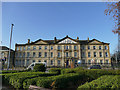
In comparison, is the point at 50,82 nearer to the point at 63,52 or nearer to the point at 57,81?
the point at 57,81

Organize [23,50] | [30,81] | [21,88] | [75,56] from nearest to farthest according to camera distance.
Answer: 1. [30,81]
2. [21,88]
3. [75,56]
4. [23,50]

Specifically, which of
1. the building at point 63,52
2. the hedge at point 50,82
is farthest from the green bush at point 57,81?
the building at point 63,52

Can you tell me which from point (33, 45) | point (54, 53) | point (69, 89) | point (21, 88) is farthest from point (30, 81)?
point (33, 45)

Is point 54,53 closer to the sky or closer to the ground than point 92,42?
closer to the ground

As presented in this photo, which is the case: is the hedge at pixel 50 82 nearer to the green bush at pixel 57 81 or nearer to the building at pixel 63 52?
the green bush at pixel 57 81

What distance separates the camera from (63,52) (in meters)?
43.4

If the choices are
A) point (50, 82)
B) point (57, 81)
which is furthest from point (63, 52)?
point (50, 82)

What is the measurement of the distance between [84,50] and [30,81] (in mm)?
39721

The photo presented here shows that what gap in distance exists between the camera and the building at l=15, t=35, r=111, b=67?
42.8 metres

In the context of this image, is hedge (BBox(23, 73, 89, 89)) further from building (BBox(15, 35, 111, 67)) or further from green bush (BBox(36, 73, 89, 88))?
building (BBox(15, 35, 111, 67))

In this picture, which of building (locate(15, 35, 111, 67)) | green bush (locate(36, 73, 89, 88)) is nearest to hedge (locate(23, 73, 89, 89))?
green bush (locate(36, 73, 89, 88))

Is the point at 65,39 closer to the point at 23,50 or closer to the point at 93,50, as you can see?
the point at 93,50

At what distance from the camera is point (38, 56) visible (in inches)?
1758

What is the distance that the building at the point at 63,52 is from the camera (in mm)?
42812
